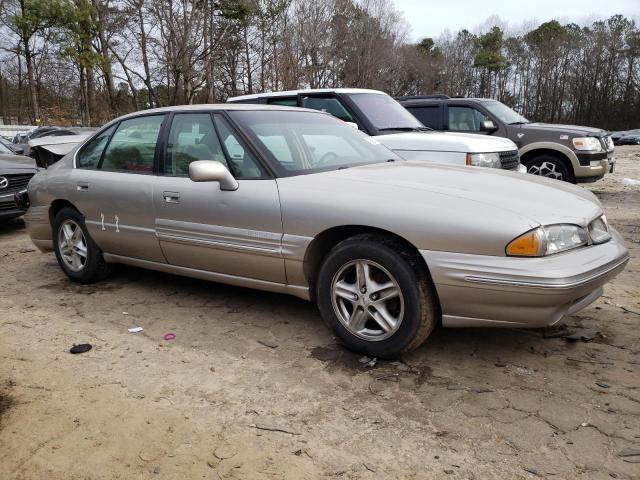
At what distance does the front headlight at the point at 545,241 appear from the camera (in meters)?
2.67

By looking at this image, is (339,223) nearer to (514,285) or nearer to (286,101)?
(514,285)

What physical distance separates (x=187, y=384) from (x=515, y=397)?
1.73 meters

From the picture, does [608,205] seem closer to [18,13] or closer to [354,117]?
[354,117]

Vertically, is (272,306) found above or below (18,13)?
below

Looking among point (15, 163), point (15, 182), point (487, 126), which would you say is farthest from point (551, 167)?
point (15, 163)

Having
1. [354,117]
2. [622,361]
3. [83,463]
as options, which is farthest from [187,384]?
[354,117]

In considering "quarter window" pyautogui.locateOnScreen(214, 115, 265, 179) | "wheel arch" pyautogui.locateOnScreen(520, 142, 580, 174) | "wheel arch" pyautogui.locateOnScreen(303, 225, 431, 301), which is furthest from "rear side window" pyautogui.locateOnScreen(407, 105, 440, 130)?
"wheel arch" pyautogui.locateOnScreen(303, 225, 431, 301)

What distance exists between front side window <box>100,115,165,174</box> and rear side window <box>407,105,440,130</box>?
6.10 m

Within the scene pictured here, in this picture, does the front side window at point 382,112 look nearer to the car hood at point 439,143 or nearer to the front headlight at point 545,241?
the car hood at point 439,143

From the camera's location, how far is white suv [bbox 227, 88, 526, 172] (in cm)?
625

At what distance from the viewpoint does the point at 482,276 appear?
2.71 m

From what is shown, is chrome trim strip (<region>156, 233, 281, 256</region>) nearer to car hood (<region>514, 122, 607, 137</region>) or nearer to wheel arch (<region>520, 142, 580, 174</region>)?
wheel arch (<region>520, 142, 580, 174</region>)

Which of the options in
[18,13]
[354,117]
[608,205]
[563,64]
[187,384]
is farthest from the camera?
[563,64]

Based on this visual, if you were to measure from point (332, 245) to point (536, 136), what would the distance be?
278 inches
